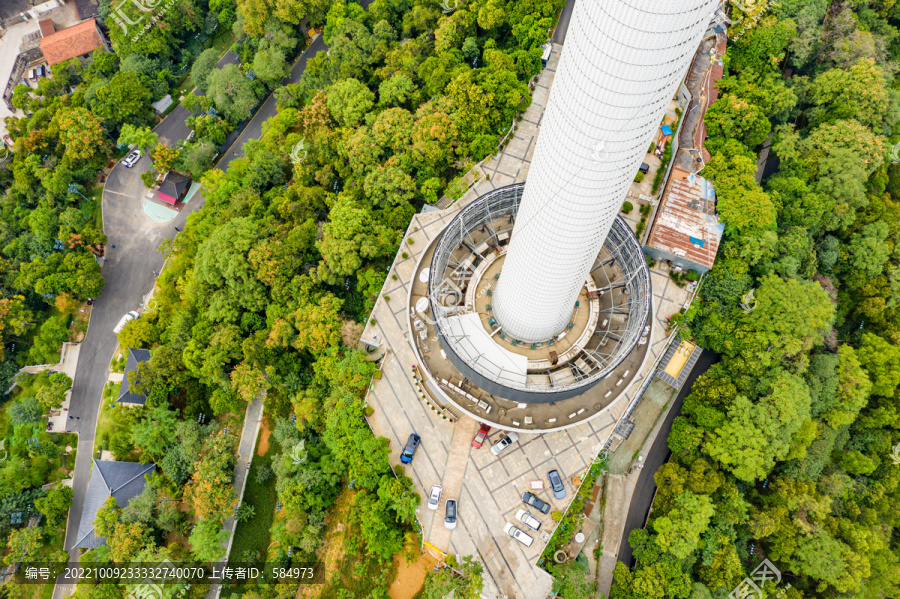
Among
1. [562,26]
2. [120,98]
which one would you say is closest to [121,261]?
[120,98]

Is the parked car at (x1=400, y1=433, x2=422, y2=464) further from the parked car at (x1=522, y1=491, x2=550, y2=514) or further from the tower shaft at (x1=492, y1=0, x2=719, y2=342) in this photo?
the tower shaft at (x1=492, y1=0, x2=719, y2=342)

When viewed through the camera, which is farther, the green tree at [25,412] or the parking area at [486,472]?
the green tree at [25,412]

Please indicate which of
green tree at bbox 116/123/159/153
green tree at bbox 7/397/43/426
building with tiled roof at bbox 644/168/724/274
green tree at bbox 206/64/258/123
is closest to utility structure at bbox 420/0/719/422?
building with tiled roof at bbox 644/168/724/274

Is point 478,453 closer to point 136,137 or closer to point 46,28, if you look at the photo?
point 136,137

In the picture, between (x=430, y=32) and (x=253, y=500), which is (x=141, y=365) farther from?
(x=430, y=32)

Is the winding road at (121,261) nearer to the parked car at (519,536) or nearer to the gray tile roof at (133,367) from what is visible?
the gray tile roof at (133,367)

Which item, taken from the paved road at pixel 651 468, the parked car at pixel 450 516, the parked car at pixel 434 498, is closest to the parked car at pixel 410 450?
the parked car at pixel 434 498
